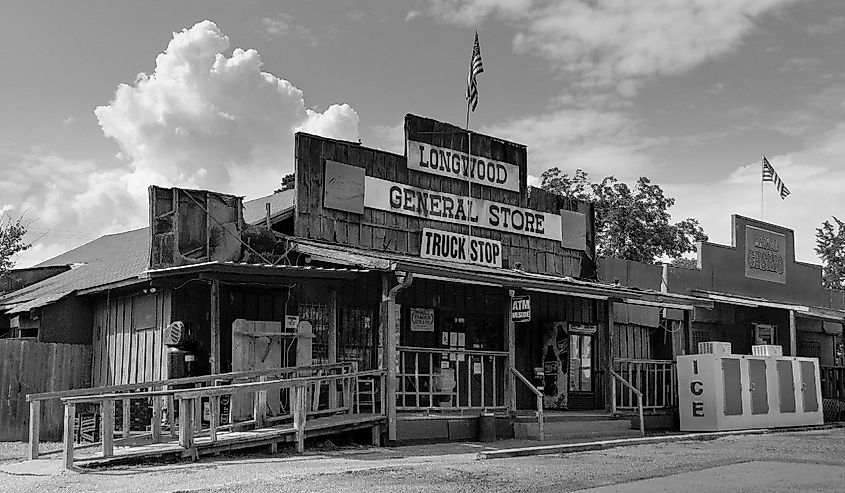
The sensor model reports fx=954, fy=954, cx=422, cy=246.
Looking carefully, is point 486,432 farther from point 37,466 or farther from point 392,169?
point 37,466

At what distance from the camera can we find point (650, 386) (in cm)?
2139

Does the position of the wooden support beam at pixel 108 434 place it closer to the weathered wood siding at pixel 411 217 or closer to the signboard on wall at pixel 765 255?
the weathered wood siding at pixel 411 217

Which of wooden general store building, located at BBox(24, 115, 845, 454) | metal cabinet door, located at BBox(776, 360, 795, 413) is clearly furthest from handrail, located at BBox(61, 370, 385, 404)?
metal cabinet door, located at BBox(776, 360, 795, 413)

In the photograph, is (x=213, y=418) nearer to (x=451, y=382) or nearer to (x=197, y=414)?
(x=197, y=414)

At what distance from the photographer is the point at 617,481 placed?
10.9 metres

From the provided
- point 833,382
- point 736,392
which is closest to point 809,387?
point 833,382

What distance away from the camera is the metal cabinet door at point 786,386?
68.9 feet

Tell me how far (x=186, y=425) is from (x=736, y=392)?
39.7 feet

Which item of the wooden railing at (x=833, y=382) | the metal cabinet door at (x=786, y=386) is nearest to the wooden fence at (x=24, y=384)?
the metal cabinet door at (x=786, y=386)

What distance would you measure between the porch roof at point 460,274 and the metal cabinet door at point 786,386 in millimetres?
2705

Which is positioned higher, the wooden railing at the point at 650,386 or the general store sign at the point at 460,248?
the general store sign at the point at 460,248

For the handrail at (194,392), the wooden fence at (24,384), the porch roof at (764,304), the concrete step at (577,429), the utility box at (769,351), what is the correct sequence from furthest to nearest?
the porch roof at (764,304) → the utility box at (769,351) → the concrete step at (577,429) → the wooden fence at (24,384) → the handrail at (194,392)

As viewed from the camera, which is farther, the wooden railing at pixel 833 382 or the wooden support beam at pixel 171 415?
the wooden railing at pixel 833 382

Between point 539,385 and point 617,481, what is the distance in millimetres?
9422
